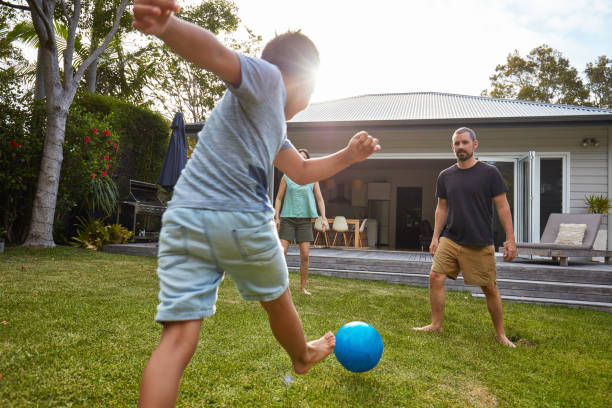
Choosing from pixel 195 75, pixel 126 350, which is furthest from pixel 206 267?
pixel 195 75

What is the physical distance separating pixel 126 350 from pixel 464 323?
Answer: 292 cm

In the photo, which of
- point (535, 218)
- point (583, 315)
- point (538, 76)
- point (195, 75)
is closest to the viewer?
point (583, 315)

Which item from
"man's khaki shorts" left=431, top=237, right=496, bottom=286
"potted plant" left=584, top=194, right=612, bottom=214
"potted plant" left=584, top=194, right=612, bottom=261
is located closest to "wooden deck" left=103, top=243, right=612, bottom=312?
"potted plant" left=584, top=194, right=612, bottom=261

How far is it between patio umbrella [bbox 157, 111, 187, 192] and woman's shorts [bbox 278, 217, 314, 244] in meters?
3.40

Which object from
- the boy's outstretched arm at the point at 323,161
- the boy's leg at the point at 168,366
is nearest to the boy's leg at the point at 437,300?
the boy's outstretched arm at the point at 323,161

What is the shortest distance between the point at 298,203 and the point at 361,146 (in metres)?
3.22

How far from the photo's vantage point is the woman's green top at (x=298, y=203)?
4.70 meters

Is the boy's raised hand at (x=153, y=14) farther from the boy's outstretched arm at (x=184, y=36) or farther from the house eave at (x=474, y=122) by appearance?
the house eave at (x=474, y=122)

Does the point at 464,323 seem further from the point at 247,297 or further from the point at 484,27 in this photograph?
the point at 484,27

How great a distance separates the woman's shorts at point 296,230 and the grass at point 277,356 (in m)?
0.67

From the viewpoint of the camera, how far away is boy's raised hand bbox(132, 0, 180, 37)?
0.91 metres

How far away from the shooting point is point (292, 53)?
50.8 inches

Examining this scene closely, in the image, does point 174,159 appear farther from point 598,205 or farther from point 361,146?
point 598,205

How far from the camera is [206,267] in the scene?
115 cm
